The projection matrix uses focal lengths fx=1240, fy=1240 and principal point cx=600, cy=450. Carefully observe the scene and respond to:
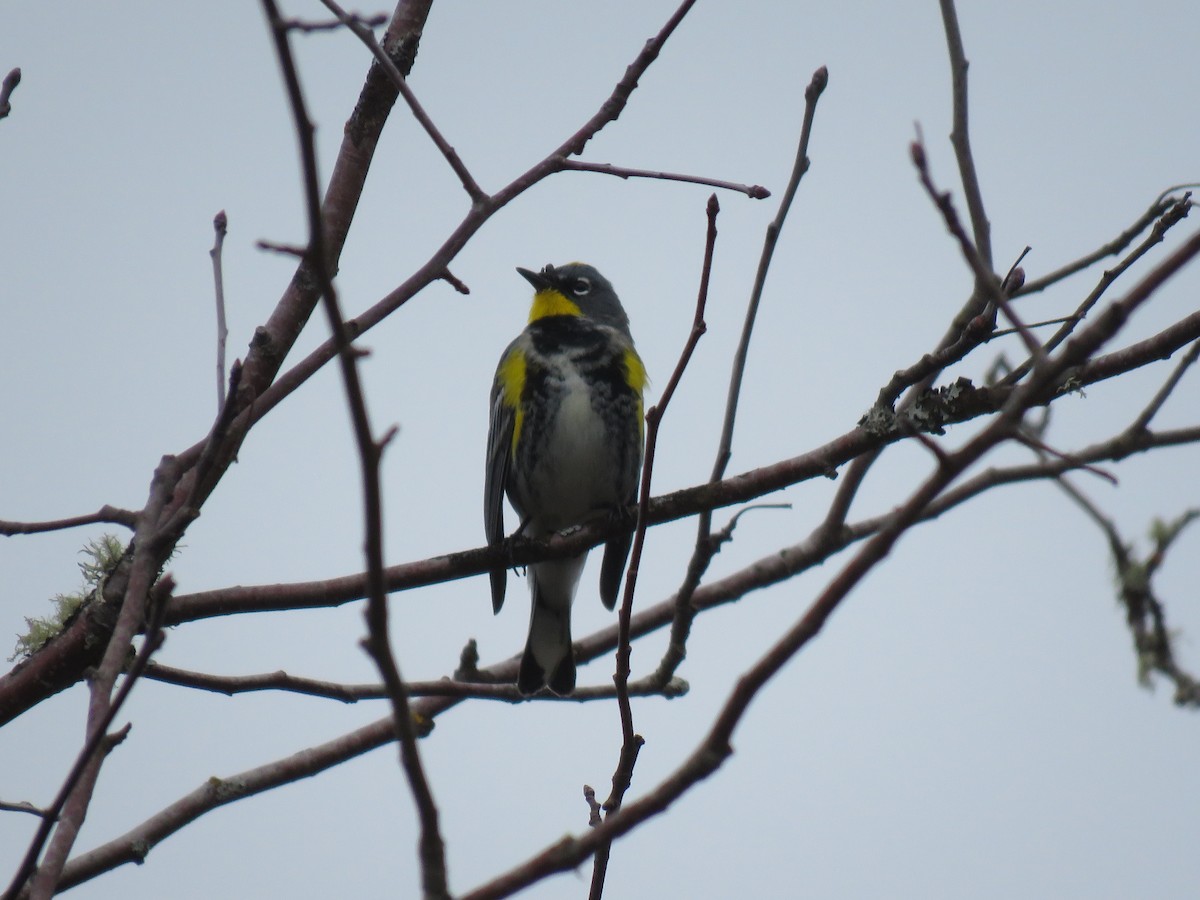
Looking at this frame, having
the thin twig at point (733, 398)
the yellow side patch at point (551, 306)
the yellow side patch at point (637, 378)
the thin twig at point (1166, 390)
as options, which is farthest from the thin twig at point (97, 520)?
the yellow side patch at point (551, 306)

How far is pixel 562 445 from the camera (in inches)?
262

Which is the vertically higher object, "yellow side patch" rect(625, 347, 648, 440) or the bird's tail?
"yellow side patch" rect(625, 347, 648, 440)

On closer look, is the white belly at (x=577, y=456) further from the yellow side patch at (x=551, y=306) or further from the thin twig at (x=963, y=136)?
the thin twig at (x=963, y=136)

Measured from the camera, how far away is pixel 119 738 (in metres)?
2.13

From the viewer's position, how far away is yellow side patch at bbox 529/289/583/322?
784 cm

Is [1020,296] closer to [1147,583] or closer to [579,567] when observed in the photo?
[1147,583]

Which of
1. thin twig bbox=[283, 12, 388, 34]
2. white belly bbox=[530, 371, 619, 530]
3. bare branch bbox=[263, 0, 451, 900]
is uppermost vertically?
white belly bbox=[530, 371, 619, 530]

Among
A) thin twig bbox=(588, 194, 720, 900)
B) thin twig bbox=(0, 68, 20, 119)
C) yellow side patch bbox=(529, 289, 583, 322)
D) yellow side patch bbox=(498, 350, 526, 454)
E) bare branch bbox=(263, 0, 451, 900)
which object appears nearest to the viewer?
bare branch bbox=(263, 0, 451, 900)

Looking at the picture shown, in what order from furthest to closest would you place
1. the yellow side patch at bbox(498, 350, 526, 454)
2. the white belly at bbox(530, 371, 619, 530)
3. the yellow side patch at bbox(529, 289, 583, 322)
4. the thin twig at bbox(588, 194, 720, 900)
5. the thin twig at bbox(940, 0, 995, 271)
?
the yellow side patch at bbox(529, 289, 583, 322) < the yellow side patch at bbox(498, 350, 526, 454) < the white belly at bbox(530, 371, 619, 530) < the thin twig at bbox(940, 0, 995, 271) < the thin twig at bbox(588, 194, 720, 900)

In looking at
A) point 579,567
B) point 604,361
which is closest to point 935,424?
point 604,361

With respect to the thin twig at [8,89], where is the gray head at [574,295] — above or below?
above

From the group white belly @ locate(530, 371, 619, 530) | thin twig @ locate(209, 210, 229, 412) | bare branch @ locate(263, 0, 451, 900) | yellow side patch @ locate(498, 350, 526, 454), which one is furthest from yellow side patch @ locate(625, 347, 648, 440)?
bare branch @ locate(263, 0, 451, 900)

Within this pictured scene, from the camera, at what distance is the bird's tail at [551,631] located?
5.70 metres

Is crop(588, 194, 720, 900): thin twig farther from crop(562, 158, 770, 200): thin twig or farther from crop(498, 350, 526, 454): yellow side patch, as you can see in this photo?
crop(498, 350, 526, 454): yellow side patch
